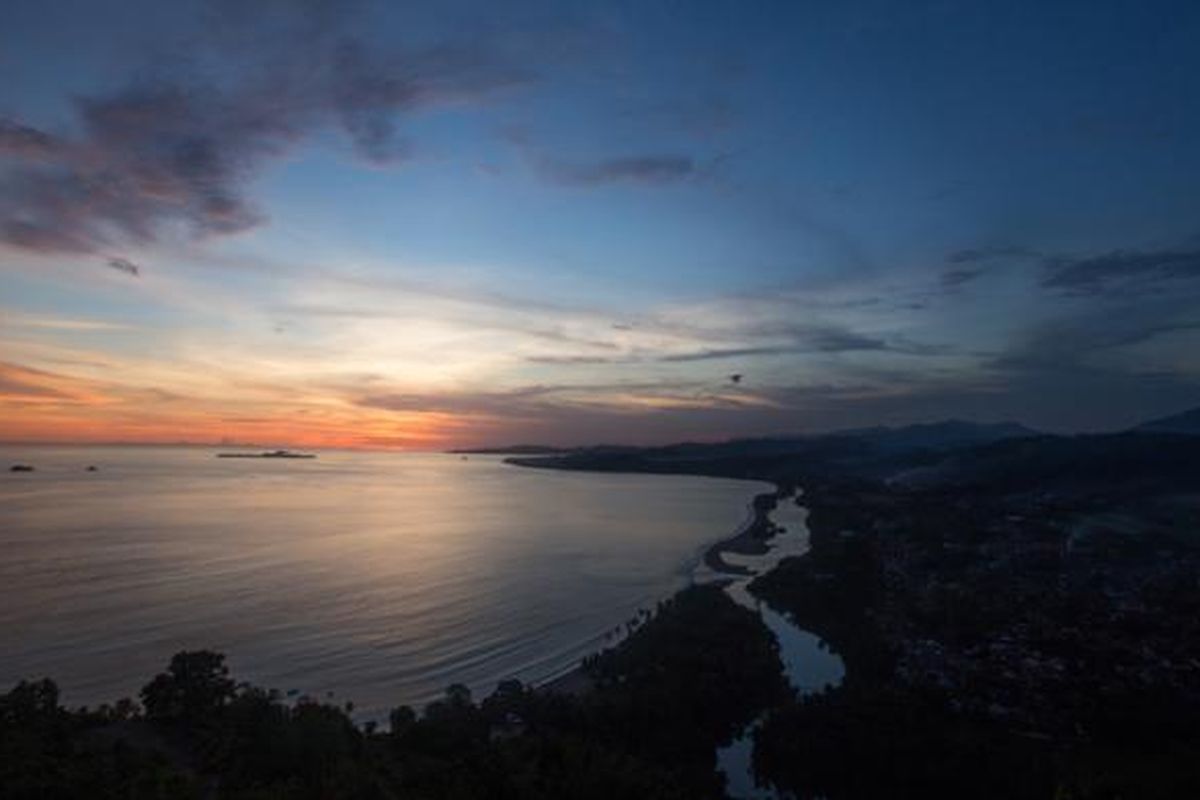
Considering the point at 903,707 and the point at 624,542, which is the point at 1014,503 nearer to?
the point at 624,542

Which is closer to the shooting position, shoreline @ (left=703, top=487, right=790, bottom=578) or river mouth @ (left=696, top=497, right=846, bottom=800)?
river mouth @ (left=696, top=497, right=846, bottom=800)

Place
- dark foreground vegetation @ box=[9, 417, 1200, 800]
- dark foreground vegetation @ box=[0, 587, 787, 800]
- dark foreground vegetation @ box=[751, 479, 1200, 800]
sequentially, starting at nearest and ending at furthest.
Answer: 1. dark foreground vegetation @ box=[0, 587, 787, 800]
2. dark foreground vegetation @ box=[9, 417, 1200, 800]
3. dark foreground vegetation @ box=[751, 479, 1200, 800]

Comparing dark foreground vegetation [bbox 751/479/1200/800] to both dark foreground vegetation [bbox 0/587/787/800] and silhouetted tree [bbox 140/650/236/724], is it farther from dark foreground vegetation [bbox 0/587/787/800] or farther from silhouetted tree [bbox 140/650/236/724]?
silhouetted tree [bbox 140/650/236/724]

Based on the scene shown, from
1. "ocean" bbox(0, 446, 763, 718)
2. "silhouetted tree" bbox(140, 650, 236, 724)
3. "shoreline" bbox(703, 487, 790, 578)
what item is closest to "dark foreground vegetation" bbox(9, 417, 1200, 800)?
"silhouetted tree" bbox(140, 650, 236, 724)

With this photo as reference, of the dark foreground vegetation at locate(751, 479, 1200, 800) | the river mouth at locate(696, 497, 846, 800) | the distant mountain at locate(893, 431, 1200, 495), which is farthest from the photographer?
the distant mountain at locate(893, 431, 1200, 495)

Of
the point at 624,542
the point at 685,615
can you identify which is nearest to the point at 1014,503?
the point at 624,542

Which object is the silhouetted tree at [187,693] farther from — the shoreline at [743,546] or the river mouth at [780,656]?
the shoreline at [743,546]
